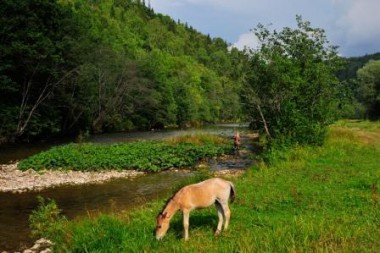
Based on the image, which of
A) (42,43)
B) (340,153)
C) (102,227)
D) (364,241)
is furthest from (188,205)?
Answer: (42,43)

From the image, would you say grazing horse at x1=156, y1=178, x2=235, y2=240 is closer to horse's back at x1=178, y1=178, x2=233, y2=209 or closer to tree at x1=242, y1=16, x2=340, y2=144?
horse's back at x1=178, y1=178, x2=233, y2=209

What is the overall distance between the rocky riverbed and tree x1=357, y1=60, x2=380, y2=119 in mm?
62251

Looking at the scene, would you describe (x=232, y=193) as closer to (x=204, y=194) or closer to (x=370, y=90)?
(x=204, y=194)

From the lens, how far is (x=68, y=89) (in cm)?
6334

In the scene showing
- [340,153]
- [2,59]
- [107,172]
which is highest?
[2,59]

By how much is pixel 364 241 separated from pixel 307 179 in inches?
351

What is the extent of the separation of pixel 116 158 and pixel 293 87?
1444 centimetres

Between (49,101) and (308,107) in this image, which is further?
(49,101)

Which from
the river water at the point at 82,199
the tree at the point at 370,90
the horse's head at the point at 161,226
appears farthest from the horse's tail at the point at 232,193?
the tree at the point at 370,90

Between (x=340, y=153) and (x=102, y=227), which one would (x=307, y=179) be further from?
(x=102, y=227)

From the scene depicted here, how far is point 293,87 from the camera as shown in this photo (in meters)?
31.8

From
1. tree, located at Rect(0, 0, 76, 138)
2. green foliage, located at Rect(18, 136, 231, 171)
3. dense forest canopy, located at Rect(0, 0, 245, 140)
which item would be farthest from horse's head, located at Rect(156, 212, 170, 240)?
tree, located at Rect(0, 0, 76, 138)

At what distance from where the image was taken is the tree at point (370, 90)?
3103 inches

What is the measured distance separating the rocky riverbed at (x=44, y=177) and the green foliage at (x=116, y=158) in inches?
40.3
